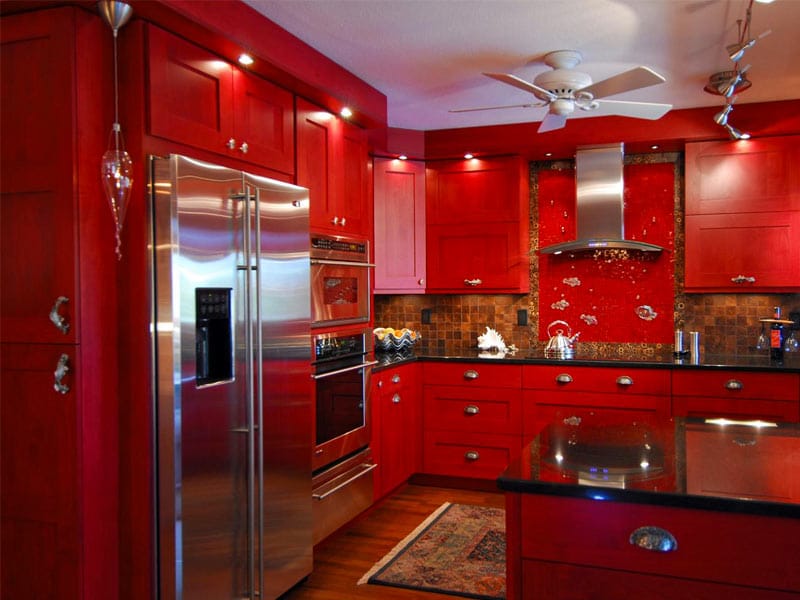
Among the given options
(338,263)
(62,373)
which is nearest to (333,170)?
(338,263)

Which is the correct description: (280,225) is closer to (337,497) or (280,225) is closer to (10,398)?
(10,398)

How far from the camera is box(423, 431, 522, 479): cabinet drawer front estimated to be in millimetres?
4414

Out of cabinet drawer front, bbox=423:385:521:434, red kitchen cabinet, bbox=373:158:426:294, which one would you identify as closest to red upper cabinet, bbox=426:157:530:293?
red kitchen cabinet, bbox=373:158:426:294

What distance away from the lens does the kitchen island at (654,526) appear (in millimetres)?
1412

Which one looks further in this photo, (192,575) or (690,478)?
(192,575)

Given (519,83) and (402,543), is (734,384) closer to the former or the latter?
(402,543)

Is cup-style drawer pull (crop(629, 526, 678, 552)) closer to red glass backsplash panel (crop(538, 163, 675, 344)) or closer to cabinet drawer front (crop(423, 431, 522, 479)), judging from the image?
cabinet drawer front (crop(423, 431, 522, 479))

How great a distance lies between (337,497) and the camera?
3.44 meters

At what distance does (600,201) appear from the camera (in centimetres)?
451

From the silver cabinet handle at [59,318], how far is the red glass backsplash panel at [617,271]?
11.4 feet

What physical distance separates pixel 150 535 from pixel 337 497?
1.29 m

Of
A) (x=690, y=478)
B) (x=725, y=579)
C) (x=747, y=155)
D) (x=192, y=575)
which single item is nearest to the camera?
(x=725, y=579)

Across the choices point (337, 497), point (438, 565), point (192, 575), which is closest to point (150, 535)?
point (192, 575)

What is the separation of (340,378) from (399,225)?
1.62m
